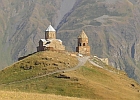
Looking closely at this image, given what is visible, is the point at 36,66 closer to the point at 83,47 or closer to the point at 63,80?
the point at 63,80

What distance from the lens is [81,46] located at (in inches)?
5935

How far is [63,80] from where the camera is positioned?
3740 inches

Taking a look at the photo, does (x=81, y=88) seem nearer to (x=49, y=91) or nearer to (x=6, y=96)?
(x=49, y=91)

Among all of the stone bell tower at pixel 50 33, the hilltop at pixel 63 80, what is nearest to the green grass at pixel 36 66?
the hilltop at pixel 63 80

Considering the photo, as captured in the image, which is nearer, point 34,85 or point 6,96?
point 6,96

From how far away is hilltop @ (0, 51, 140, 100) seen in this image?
292 feet

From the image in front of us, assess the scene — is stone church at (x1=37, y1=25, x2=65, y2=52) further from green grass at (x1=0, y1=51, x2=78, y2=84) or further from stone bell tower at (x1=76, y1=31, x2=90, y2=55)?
green grass at (x1=0, y1=51, x2=78, y2=84)

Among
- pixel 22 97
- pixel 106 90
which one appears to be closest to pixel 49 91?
pixel 106 90

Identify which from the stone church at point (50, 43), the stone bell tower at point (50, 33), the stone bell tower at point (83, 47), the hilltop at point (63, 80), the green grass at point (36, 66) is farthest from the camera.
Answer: the stone bell tower at point (83, 47)

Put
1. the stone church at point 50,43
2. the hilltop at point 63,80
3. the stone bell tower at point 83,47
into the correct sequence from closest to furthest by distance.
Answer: the hilltop at point 63,80
the stone church at point 50,43
the stone bell tower at point 83,47

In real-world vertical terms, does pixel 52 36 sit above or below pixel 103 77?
above

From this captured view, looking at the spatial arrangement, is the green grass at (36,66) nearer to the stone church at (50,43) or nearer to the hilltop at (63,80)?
the hilltop at (63,80)

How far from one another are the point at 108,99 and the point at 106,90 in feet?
20.7

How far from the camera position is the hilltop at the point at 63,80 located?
8900 cm
